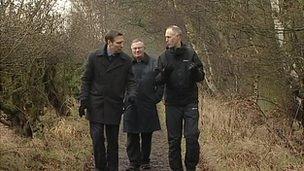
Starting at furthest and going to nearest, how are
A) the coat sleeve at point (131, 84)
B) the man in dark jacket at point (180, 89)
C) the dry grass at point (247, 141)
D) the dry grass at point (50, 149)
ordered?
the dry grass at point (247, 141) → the dry grass at point (50, 149) → the coat sleeve at point (131, 84) → the man in dark jacket at point (180, 89)

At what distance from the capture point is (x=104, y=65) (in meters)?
7.34

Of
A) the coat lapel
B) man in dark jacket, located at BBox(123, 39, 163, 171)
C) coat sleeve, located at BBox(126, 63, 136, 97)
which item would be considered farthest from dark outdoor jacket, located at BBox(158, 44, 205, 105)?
man in dark jacket, located at BBox(123, 39, 163, 171)

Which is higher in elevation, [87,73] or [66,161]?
[87,73]

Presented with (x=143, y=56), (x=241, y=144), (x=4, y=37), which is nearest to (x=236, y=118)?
(x=241, y=144)

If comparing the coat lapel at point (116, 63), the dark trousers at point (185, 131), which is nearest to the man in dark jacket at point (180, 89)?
the dark trousers at point (185, 131)

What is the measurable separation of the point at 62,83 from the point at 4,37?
7707 mm

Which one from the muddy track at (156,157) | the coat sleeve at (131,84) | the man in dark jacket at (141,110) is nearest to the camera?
the coat sleeve at (131,84)

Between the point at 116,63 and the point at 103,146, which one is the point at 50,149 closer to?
the point at 103,146

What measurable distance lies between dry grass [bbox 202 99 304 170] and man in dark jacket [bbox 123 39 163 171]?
3.70 ft

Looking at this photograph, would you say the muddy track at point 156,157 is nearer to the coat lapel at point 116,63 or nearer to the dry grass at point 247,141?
the dry grass at point 247,141

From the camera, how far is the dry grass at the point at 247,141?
26.7 feet

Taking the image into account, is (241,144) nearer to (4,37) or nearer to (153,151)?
(153,151)

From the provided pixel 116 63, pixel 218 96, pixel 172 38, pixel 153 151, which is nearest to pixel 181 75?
pixel 172 38

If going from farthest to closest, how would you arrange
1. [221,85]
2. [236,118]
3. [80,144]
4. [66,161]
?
[221,85] < [236,118] < [80,144] < [66,161]
